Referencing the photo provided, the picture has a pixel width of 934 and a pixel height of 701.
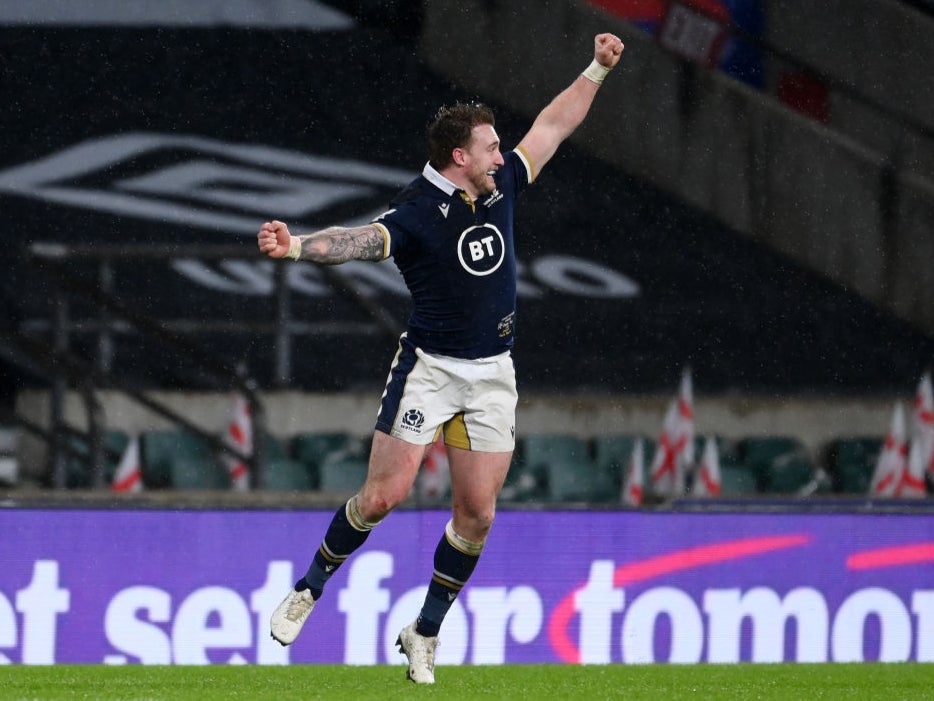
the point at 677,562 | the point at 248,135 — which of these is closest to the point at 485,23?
the point at 248,135

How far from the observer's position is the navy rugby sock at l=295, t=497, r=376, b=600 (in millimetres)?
6227

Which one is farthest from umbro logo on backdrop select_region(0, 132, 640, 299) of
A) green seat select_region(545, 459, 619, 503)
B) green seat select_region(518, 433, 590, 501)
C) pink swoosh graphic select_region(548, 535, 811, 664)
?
pink swoosh graphic select_region(548, 535, 811, 664)

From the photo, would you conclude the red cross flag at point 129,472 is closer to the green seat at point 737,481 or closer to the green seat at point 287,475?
the green seat at point 287,475

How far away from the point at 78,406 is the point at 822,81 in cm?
573

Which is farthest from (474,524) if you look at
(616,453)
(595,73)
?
(616,453)

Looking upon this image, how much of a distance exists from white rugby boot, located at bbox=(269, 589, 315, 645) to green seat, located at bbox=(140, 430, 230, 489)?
5240 mm

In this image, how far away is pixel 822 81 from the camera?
13.4 meters

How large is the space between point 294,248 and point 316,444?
256 inches

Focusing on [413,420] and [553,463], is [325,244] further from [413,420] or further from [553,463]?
[553,463]

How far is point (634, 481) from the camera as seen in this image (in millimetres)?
11367

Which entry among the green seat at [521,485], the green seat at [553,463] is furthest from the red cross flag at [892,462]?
the green seat at [521,485]

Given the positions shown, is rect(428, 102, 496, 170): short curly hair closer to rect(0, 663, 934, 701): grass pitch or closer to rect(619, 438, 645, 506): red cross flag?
rect(0, 663, 934, 701): grass pitch

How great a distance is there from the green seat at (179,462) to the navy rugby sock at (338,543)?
5.22 meters

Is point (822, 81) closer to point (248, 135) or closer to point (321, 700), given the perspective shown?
point (248, 135)
